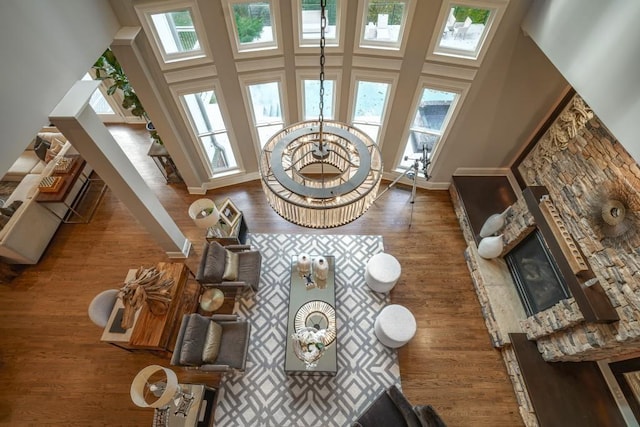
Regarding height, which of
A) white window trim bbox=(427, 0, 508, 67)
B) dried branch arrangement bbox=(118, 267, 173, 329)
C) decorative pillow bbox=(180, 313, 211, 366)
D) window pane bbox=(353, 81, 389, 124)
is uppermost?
window pane bbox=(353, 81, 389, 124)

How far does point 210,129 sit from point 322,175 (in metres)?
3.81

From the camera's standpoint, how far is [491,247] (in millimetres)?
4766

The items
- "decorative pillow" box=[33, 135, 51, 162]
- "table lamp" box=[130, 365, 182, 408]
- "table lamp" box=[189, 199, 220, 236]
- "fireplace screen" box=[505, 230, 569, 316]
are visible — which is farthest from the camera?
"decorative pillow" box=[33, 135, 51, 162]

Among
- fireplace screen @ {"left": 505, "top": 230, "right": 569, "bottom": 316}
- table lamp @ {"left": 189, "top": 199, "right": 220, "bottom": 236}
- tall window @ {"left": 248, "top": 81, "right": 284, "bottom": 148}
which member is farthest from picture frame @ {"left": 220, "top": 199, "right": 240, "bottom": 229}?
fireplace screen @ {"left": 505, "top": 230, "right": 569, "bottom": 316}

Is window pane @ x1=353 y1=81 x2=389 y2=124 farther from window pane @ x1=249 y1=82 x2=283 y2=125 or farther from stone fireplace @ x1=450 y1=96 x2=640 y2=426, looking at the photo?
stone fireplace @ x1=450 y1=96 x2=640 y2=426

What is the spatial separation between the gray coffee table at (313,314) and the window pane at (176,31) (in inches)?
125

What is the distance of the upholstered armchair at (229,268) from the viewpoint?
4.40m

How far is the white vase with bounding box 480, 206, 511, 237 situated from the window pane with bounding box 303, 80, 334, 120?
2931 millimetres

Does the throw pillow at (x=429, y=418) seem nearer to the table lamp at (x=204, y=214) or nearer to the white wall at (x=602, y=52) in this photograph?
the white wall at (x=602, y=52)

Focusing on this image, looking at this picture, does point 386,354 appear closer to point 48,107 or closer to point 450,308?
point 450,308

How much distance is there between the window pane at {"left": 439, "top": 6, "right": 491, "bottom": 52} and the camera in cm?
380

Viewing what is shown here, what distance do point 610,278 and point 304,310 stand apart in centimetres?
334

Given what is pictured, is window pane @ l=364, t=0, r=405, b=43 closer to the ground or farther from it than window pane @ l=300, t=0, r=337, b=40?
closer to the ground

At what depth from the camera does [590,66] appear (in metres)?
3.03
